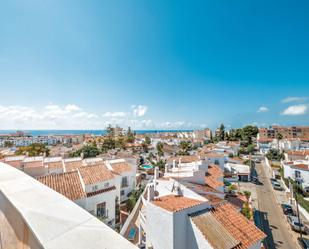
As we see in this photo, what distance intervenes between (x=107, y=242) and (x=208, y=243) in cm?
863

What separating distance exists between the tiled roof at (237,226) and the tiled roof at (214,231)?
1.02 feet

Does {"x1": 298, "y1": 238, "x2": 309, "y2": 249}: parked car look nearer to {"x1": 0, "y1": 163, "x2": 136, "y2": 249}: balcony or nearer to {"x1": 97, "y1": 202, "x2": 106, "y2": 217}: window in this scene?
{"x1": 97, "y1": 202, "x2": 106, "y2": 217}: window

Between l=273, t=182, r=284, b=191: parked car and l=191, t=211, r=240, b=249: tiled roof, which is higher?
l=191, t=211, r=240, b=249: tiled roof

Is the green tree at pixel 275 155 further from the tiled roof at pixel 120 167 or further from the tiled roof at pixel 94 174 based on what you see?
the tiled roof at pixel 94 174

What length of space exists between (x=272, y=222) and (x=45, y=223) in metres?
28.0

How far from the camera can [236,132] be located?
255 ft

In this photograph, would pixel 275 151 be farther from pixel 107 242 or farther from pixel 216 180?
pixel 107 242

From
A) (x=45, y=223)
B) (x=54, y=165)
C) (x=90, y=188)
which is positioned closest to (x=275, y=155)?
(x=90, y=188)

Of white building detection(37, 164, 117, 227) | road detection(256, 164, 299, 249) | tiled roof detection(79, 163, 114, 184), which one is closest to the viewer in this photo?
white building detection(37, 164, 117, 227)

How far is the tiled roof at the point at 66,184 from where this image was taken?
43.5 ft

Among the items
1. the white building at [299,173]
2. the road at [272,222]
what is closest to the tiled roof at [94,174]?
the road at [272,222]

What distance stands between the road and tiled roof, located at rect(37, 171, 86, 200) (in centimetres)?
1883

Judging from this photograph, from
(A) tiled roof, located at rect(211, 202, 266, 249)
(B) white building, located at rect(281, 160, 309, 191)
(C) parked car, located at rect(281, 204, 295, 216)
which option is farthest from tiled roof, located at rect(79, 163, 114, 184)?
(B) white building, located at rect(281, 160, 309, 191)

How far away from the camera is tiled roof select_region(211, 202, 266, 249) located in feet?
29.0
